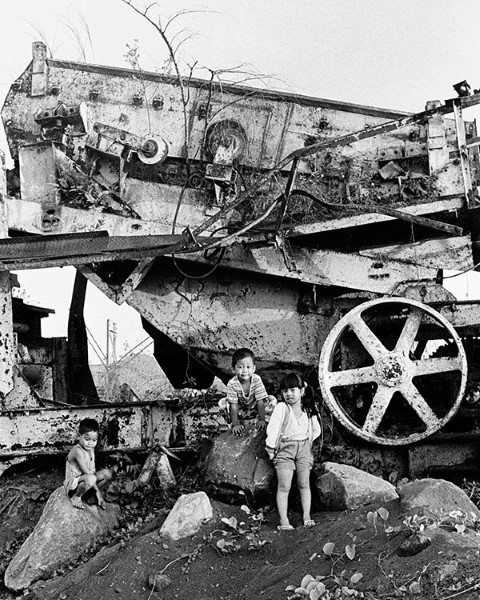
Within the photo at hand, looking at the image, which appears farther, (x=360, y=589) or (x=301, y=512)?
(x=301, y=512)

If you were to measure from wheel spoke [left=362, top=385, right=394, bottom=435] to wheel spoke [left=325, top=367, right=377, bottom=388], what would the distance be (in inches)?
6.2

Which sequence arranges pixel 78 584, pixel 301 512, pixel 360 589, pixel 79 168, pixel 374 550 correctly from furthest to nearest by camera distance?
1. pixel 79 168
2. pixel 301 512
3. pixel 78 584
4. pixel 374 550
5. pixel 360 589

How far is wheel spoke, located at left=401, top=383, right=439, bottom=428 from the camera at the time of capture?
279 inches

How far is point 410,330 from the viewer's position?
727 cm

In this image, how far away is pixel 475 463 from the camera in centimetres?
729

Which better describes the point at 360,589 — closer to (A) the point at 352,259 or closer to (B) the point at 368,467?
(B) the point at 368,467

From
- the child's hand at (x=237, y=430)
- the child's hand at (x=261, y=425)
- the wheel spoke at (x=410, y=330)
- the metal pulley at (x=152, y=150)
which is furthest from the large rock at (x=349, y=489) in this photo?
the metal pulley at (x=152, y=150)

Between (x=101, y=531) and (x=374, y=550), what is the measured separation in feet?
8.21

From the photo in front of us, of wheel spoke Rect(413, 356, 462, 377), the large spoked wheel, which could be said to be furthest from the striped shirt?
wheel spoke Rect(413, 356, 462, 377)

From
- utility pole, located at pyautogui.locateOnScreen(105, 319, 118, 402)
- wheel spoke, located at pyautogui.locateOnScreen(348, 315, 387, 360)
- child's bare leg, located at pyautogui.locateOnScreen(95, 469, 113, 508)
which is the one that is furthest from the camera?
utility pole, located at pyautogui.locateOnScreen(105, 319, 118, 402)

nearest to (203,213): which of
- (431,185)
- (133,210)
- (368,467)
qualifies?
(133,210)

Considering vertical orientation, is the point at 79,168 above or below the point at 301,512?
above

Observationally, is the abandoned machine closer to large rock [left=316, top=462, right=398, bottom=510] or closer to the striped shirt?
the striped shirt

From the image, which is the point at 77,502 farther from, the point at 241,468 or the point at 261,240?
the point at 261,240
